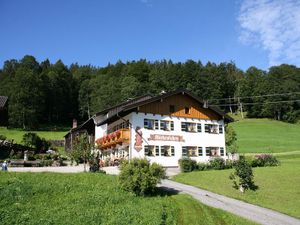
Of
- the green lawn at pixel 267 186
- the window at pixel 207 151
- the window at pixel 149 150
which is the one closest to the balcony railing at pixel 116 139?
the window at pixel 149 150

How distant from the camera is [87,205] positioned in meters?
20.6

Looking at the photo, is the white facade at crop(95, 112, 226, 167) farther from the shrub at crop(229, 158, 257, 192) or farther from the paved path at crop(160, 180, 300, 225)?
the paved path at crop(160, 180, 300, 225)

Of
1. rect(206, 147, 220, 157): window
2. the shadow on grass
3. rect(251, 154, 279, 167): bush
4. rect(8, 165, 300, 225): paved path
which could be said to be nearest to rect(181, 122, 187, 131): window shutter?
rect(206, 147, 220, 157): window

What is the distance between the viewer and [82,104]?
111 m

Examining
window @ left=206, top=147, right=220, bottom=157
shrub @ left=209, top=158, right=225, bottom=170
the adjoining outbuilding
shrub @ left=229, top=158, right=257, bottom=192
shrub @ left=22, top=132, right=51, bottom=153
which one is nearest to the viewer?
shrub @ left=229, top=158, right=257, bottom=192

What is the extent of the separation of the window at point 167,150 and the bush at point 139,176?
56.4 ft

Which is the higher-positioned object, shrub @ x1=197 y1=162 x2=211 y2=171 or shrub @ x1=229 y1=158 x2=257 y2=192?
shrub @ x1=197 y1=162 x2=211 y2=171

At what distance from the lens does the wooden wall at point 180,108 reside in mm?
43062

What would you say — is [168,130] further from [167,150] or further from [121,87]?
[121,87]

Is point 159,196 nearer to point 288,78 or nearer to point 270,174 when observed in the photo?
point 270,174

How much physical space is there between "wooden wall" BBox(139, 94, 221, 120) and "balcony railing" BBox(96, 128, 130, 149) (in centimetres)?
293

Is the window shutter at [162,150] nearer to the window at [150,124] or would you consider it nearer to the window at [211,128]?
the window at [150,124]

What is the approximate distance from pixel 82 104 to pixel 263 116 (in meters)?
49.9

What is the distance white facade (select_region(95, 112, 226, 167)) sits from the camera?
1649 inches
